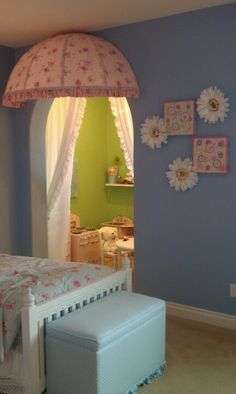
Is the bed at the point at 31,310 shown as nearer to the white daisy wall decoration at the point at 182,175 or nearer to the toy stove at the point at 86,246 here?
the white daisy wall decoration at the point at 182,175

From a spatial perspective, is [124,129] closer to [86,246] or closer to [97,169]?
[86,246]

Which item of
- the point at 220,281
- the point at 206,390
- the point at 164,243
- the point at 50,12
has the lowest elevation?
the point at 206,390

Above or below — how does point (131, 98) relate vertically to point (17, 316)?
above

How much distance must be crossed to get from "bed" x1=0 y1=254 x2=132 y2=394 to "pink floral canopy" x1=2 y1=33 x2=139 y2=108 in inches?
52.9

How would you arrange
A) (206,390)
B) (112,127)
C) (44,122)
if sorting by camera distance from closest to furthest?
(206,390)
(44,122)
(112,127)

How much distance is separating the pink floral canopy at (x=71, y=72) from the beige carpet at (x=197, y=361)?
74.5 inches

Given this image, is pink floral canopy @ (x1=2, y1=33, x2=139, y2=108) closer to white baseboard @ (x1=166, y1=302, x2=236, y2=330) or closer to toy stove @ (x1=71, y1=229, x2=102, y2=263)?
white baseboard @ (x1=166, y1=302, x2=236, y2=330)

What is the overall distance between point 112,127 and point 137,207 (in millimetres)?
2460

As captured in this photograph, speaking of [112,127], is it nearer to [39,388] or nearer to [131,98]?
[131,98]

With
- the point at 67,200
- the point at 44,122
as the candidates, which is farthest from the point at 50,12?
the point at 67,200

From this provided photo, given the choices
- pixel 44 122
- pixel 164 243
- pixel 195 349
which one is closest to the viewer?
pixel 195 349

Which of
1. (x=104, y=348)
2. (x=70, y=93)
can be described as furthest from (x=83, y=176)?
(x=104, y=348)

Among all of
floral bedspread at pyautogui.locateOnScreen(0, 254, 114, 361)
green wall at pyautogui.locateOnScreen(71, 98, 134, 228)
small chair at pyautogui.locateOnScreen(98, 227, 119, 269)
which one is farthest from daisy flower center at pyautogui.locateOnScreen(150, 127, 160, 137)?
green wall at pyautogui.locateOnScreen(71, 98, 134, 228)

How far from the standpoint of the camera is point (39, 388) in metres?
2.63
